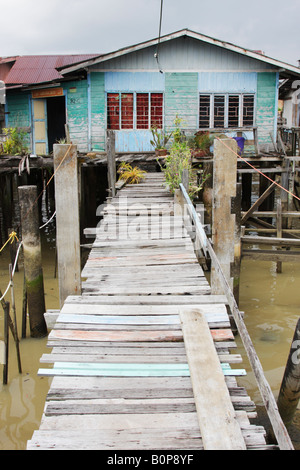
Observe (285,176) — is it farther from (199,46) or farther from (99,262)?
(99,262)

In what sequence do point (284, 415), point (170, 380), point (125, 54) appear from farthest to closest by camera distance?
point (125, 54)
point (284, 415)
point (170, 380)

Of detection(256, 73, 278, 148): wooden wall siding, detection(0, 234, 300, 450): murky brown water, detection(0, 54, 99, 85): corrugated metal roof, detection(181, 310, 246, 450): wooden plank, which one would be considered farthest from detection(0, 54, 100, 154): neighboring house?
detection(181, 310, 246, 450): wooden plank

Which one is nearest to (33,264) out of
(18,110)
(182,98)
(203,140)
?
(203,140)

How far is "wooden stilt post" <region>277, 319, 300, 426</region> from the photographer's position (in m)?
4.46

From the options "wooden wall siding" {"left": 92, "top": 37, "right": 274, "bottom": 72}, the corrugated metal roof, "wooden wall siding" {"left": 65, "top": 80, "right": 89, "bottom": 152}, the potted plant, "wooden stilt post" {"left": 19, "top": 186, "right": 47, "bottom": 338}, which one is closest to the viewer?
"wooden stilt post" {"left": 19, "top": 186, "right": 47, "bottom": 338}

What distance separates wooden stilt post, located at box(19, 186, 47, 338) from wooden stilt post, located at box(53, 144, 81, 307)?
2916 mm

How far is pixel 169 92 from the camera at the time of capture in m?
15.2

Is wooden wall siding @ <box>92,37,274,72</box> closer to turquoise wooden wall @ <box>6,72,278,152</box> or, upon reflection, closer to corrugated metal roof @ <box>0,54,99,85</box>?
turquoise wooden wall @ <box>6,72,278,152</box>

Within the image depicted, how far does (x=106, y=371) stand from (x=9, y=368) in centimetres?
376

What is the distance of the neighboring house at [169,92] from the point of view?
Answer: 15.0 meters

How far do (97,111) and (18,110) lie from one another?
11.6ft

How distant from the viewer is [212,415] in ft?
8.86

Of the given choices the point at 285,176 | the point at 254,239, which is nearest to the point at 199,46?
the point at 285,176

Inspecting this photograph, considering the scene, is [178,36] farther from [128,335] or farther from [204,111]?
[128,335]
